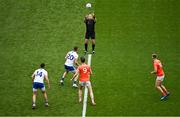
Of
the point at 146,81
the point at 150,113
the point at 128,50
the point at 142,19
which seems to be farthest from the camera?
the point at 142,19

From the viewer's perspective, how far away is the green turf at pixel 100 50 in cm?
2264

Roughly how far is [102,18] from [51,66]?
6460 millimetres

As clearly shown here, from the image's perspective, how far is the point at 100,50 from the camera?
90.9 feet

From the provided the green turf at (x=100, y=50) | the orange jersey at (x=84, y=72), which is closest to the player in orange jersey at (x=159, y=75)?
the green turf at (x=100, y=50)

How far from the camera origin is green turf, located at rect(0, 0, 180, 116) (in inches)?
891

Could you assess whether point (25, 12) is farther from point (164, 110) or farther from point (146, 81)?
point (164, 110)

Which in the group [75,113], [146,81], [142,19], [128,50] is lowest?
[75,113]

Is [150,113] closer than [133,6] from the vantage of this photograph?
Yes

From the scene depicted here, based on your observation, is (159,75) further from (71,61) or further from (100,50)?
(100,50)

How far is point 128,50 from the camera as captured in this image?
2755 cm

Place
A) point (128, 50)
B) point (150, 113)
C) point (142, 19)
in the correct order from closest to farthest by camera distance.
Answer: point (150, 113) → point (128, 50) → point (142, 19)

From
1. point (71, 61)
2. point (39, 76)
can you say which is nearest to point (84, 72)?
point (71, 61)

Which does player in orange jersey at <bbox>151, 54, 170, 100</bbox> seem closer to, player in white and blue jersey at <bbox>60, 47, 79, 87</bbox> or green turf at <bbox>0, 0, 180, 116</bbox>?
green turf at <bbox>0, 0, 180, 116</bbox>

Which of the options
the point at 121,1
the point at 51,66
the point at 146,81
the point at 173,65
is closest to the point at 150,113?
the point at 146,81
